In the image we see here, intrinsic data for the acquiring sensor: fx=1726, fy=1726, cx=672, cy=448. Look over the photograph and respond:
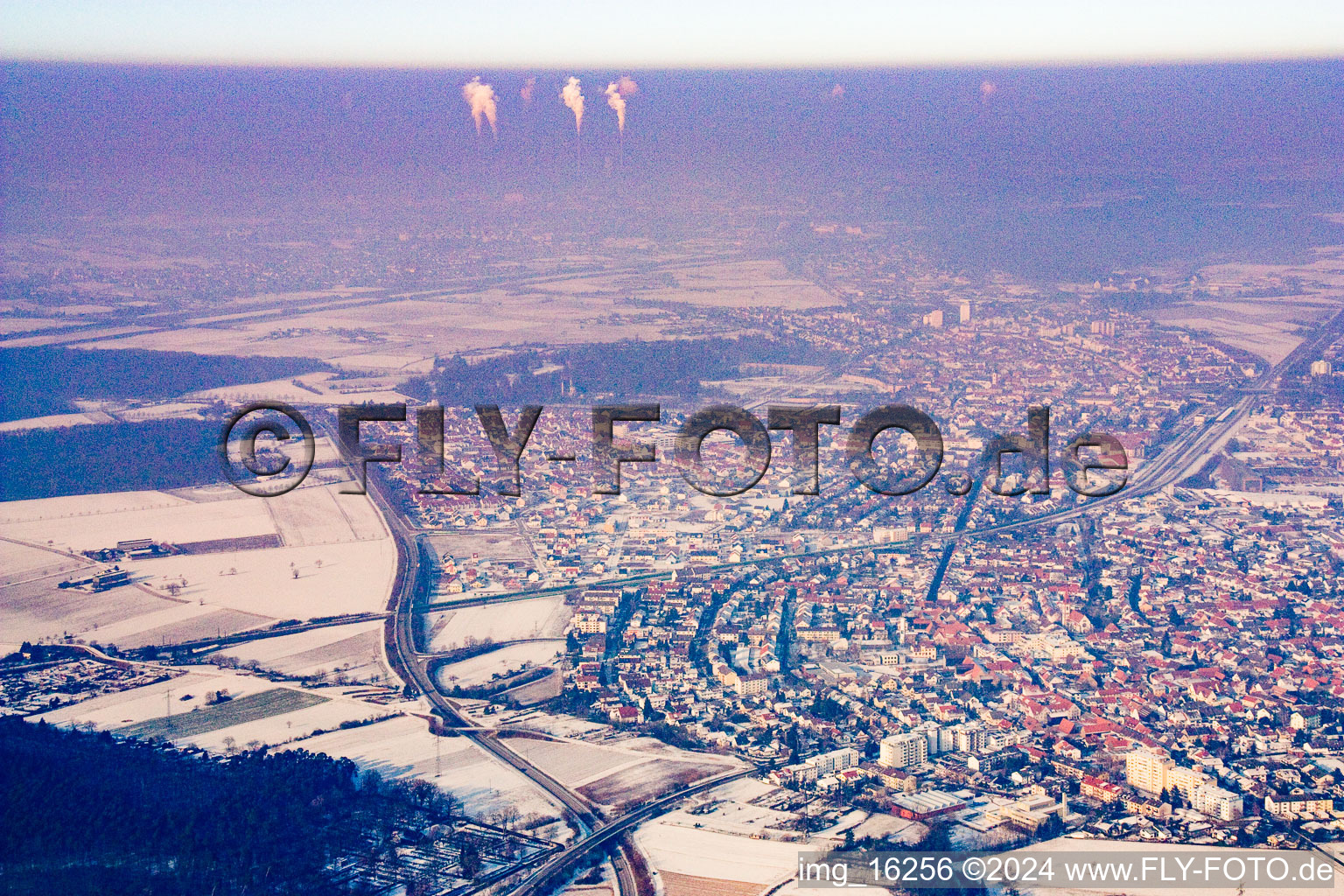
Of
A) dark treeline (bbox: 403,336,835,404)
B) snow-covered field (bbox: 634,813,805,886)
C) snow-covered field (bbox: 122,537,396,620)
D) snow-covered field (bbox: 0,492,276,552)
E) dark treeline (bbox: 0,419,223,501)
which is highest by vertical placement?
dark treeline (bbox: 403,336,835,404)

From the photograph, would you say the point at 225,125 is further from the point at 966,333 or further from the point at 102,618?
the point at 102,618

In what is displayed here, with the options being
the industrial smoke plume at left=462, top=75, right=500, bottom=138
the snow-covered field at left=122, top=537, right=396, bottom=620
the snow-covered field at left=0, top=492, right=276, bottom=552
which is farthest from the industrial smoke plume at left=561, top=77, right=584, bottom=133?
the snow-covered field at left=122, top=537, right=396, bottom=620

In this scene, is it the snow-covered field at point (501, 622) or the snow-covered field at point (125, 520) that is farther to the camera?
the snow-covered field at point (125, 520)

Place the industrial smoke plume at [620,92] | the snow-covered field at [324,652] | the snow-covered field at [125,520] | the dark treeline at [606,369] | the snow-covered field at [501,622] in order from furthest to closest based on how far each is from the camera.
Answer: the industrial smoke plume at [620,92], the dark treeline at [606,369], the snow-covered field at [125,520], the snow-covered field at [501,622], the snow-covered field at [324,652]

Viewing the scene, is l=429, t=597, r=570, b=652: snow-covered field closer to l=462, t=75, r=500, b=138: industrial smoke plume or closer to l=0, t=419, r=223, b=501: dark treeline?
l=0, t=419, r=223, b=501: dark treeline

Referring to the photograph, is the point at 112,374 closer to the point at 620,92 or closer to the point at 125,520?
the point at 125,520

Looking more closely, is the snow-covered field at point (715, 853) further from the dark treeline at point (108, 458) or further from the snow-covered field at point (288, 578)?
the dark treeline at point (108, 458)

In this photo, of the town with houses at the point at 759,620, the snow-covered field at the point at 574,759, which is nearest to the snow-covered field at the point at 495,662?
the town with houses at the point at 759,620
